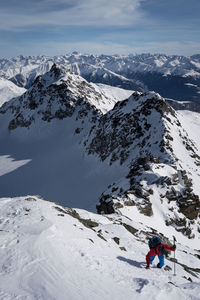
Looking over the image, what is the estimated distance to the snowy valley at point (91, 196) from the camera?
1062 centimetres

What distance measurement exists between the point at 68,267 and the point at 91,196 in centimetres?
3633

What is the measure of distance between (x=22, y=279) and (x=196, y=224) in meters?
32.2

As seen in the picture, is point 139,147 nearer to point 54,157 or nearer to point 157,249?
point 54,157

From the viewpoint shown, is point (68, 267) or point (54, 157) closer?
point (68, 267)

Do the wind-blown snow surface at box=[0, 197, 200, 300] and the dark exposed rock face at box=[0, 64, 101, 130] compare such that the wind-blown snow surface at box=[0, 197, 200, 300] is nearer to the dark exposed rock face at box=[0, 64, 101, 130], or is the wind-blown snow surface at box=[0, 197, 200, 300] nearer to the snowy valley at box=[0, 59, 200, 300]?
the snowy valley at box=[0, 59, 200, 300]

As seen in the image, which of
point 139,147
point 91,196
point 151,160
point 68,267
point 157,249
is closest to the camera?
point 68,267

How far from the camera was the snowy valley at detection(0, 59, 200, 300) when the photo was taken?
10.6 meters

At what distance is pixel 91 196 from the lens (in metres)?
47.2

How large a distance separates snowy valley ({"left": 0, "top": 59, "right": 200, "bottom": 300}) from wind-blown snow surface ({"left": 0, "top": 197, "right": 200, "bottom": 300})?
57 millimetres

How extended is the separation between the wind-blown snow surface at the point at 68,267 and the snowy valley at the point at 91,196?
0.19 ft

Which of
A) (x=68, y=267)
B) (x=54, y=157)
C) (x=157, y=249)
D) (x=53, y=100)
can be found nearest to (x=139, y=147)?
(x=54, y=157)

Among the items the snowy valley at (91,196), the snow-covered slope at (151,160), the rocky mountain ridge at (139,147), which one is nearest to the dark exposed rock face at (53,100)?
the rocky mountain ridge at (139,147)

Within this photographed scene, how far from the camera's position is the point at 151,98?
59.7 m

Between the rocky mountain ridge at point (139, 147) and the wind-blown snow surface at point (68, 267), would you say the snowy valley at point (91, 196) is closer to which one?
the wind-blown snow surface at point (68, 267)
